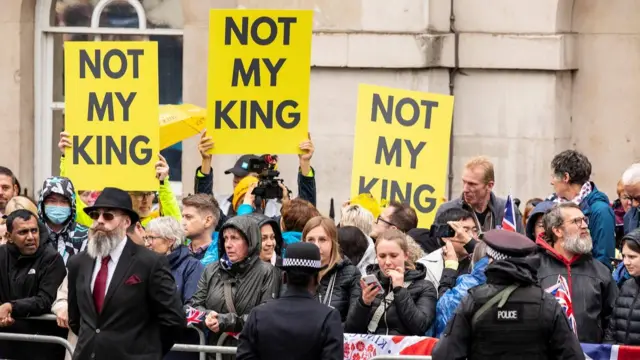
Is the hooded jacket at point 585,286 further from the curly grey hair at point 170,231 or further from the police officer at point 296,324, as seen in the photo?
the curly grey hair at point 170,231

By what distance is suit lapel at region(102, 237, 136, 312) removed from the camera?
10.5 meters

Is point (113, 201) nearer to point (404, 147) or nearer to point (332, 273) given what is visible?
point (332, 273)

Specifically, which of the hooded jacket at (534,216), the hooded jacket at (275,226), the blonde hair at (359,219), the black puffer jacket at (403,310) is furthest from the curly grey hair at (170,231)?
the hooded jacket at (534,216)

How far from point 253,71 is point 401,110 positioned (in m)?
1.32

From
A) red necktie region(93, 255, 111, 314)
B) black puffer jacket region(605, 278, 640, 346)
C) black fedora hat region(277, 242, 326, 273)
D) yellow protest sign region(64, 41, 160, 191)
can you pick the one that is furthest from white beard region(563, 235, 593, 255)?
yellow protest sign region(64, 41, 160, 191)

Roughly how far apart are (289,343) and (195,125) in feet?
22.0

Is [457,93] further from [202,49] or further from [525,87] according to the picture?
[202,49]

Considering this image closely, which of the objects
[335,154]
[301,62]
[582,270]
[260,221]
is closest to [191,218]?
[260,221]

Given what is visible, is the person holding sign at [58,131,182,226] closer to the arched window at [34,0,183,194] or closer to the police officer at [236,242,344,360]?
the police officer at [236,242,344,360]

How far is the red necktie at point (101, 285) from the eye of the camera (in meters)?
10.5

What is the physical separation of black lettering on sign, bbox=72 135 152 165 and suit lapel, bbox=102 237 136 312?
2891 millimetres

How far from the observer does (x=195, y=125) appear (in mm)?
16125

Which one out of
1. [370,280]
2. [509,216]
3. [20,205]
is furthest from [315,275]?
[20,205]

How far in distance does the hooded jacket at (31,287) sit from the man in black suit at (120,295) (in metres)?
1.44
